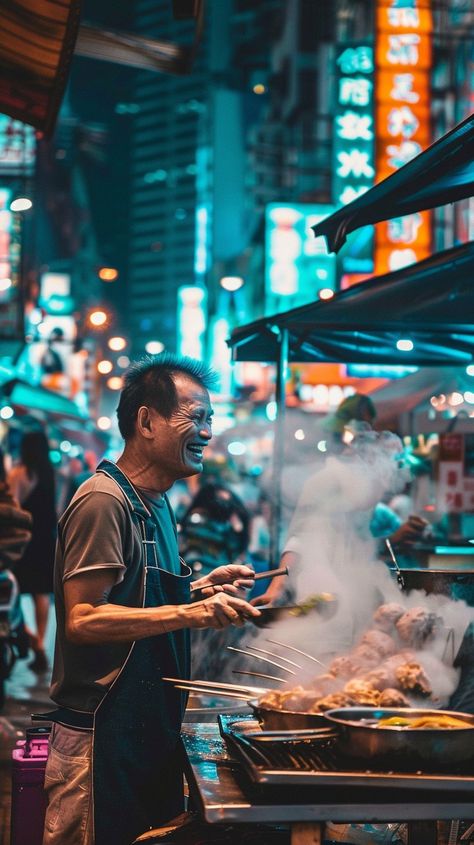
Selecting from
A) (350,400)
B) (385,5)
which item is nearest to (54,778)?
(350,400)

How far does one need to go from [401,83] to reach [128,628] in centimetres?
1651

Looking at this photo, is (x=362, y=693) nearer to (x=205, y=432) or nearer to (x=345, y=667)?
(x=345, y=667)

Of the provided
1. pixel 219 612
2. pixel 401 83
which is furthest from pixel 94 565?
pixel 401 83

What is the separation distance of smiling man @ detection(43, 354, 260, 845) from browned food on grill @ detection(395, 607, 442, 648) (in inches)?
27.1

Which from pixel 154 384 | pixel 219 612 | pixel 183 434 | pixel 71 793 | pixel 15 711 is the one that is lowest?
pixel 15 711

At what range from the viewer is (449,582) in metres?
4.14

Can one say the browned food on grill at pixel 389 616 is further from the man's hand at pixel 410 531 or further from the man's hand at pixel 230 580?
the man's hand at pixel 410 531

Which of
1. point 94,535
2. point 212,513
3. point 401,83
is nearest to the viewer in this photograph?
point 94,535

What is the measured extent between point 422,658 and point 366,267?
19113 millimetres

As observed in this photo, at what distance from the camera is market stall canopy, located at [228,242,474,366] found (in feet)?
20.5

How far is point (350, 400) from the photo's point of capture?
8.14 meters

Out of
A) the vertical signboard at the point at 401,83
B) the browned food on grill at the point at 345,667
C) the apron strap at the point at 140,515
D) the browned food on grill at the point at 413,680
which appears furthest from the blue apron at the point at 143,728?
the vertical signboard at the point at 401,83

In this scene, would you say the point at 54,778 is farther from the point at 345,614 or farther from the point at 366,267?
the point at 366,267

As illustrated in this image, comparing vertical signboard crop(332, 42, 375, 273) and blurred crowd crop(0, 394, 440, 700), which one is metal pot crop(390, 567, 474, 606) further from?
vertical signboard crop(332, 42, 375, 273)
